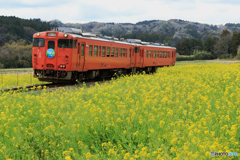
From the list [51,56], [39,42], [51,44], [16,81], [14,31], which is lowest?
[16,81]

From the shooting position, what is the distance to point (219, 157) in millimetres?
3447

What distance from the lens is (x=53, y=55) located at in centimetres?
1448

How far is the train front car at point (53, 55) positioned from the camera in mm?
14312

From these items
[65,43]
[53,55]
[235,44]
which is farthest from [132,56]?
[235,44]

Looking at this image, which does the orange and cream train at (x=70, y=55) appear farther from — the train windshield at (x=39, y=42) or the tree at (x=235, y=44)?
the tree at (x=235, y=44)

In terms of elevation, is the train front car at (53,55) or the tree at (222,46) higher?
the tree at (222,46)

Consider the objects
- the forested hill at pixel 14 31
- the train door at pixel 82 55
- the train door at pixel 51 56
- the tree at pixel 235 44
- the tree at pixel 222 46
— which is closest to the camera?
the train door at pixel 51 56

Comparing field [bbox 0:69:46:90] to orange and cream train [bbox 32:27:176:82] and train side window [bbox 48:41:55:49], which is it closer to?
orange and cream train [bbox 32:27:176:82]

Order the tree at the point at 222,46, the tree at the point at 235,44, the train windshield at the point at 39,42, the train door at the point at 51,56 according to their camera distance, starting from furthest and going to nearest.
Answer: the tree at the point at 222,46 → the tree at the point at 235,44 → the train windshield at the point at 39,42 → the train door at the point at 51,56

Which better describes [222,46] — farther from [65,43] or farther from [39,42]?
[39,42]

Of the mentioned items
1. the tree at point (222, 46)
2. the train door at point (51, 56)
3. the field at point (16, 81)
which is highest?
the tree at point (222, 46)

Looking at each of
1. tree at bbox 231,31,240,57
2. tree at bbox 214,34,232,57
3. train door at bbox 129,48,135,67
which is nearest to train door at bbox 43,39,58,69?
train door at bbox 129,48,135,67

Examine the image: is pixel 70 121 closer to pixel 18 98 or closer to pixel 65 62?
pixel 18 98

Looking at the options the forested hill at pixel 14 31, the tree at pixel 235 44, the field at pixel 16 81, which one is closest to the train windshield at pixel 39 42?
the field at pixel 16 81
